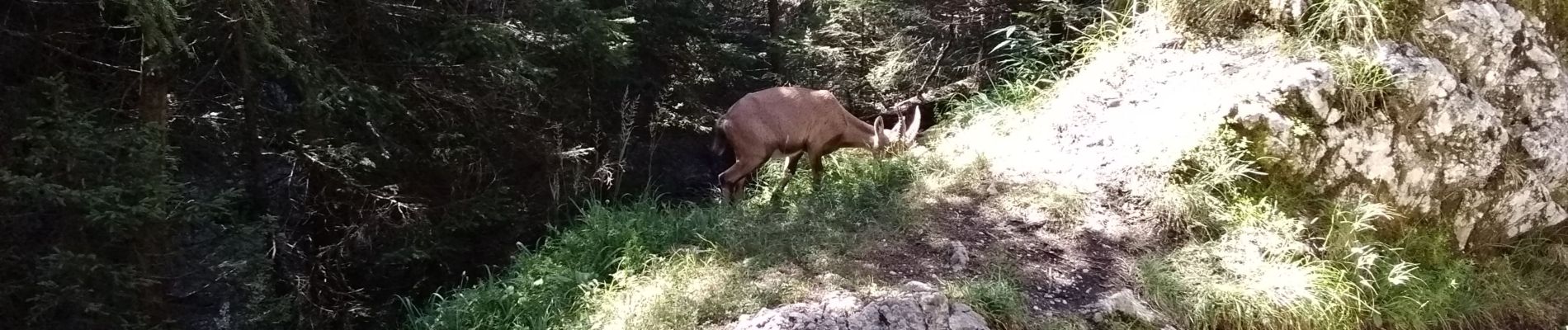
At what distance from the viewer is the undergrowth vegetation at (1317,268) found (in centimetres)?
439

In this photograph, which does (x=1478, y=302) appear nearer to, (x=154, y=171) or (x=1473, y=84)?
(x=1473, y=84)

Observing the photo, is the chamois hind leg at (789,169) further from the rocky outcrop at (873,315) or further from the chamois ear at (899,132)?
the rocky outcrop at (873,315)

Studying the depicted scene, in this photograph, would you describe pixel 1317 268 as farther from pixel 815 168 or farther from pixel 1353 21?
pixel 815 168

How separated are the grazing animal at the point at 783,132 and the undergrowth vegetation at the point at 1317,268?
2.25 m

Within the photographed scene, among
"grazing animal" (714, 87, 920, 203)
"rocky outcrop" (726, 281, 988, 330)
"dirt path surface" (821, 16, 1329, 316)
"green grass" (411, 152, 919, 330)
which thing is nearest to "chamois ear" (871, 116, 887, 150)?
"grazing animal" (714, 87, 920, 203)

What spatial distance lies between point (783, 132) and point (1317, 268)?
3178 mm

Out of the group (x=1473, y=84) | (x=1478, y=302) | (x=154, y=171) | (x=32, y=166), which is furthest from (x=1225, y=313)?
(x=32, y=166)

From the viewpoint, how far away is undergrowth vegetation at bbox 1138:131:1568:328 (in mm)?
4395

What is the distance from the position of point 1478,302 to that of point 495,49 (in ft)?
19.4

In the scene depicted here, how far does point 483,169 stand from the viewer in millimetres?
5961

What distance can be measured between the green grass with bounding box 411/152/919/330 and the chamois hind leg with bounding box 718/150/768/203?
0.52 feet

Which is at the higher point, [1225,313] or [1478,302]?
[1225,313]

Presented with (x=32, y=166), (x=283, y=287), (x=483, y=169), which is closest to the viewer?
(x=32, y=166)

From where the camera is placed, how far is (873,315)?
12.8 feet
